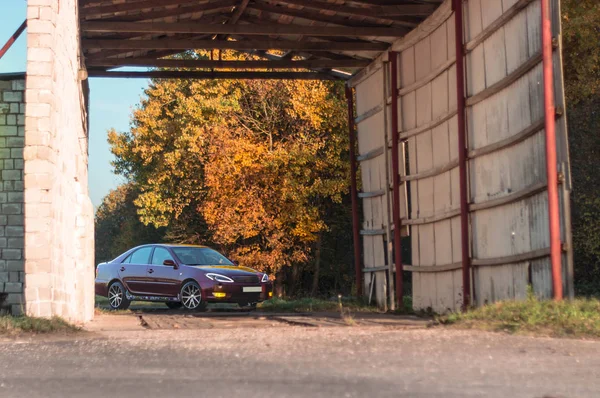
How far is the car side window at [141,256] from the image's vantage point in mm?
21344

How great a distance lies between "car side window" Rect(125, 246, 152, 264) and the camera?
21.3m

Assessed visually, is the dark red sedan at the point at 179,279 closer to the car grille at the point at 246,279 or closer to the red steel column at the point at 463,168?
the car grille at the point at 246,279

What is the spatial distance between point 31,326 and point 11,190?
188 inches

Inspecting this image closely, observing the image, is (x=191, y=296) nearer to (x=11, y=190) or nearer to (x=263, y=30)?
(x=263, y=30)

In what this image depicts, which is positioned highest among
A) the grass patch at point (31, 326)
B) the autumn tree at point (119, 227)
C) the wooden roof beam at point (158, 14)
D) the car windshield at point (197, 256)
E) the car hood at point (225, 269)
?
the wooden roof beam at point (158, 14)

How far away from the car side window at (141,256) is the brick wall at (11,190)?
22.8 ft

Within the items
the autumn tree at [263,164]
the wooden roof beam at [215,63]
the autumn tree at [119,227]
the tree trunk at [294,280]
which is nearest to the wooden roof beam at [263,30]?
the wooden roof beam at [215,63]

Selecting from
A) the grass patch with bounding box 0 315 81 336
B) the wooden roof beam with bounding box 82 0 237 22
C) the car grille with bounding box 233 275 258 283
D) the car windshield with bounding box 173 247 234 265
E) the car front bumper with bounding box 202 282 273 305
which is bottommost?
the grass patch with bounding box 0 315 81 336

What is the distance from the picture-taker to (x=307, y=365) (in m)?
6.92

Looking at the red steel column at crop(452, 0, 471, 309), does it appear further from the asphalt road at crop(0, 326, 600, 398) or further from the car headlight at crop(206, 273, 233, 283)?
the car headlight at crop(206, 273, 233, 283)

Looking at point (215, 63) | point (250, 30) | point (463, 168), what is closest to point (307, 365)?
point (463, 168)

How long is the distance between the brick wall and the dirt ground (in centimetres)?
489

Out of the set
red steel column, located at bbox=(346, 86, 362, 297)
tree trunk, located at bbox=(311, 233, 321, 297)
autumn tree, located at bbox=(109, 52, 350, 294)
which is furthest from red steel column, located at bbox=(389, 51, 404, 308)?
tree trunk, located at bbox=(311, 233, 321, 297)

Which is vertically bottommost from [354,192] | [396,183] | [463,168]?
[463,168]
